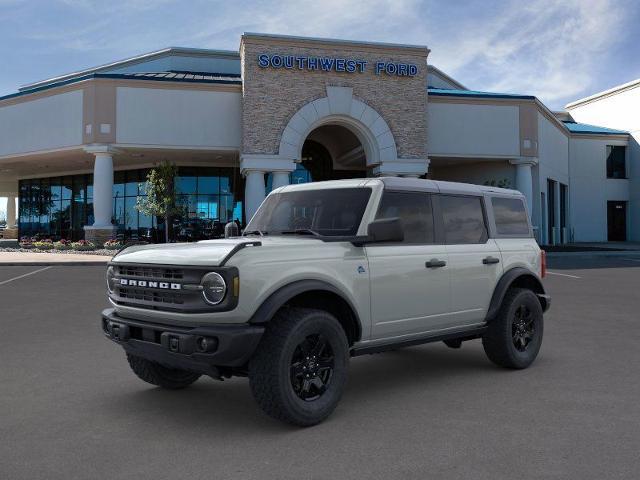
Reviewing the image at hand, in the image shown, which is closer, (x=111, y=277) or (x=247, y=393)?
(x=111, y=277)

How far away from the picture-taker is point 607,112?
4800 cm

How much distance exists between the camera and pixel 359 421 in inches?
180

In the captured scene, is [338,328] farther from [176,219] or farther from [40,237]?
[40,237]

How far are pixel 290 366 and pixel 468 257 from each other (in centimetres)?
240

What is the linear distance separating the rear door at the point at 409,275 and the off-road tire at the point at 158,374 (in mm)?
1863

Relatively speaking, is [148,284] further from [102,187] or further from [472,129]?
[472,129]

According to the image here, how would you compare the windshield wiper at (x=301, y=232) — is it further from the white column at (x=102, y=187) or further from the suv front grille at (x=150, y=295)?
the white column at (x=102, y=187)

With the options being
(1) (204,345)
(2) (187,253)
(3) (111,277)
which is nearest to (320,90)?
(3) (111,277)

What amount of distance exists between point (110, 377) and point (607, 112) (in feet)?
166

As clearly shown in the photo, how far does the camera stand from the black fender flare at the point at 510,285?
603 centimetres

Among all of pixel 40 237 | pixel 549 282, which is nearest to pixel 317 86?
pixel 549 282

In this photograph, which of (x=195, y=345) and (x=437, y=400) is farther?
(x=437, y=400)

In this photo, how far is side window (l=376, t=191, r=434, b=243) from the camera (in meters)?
5.39

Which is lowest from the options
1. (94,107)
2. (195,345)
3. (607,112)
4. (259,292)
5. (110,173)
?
(195,345)
